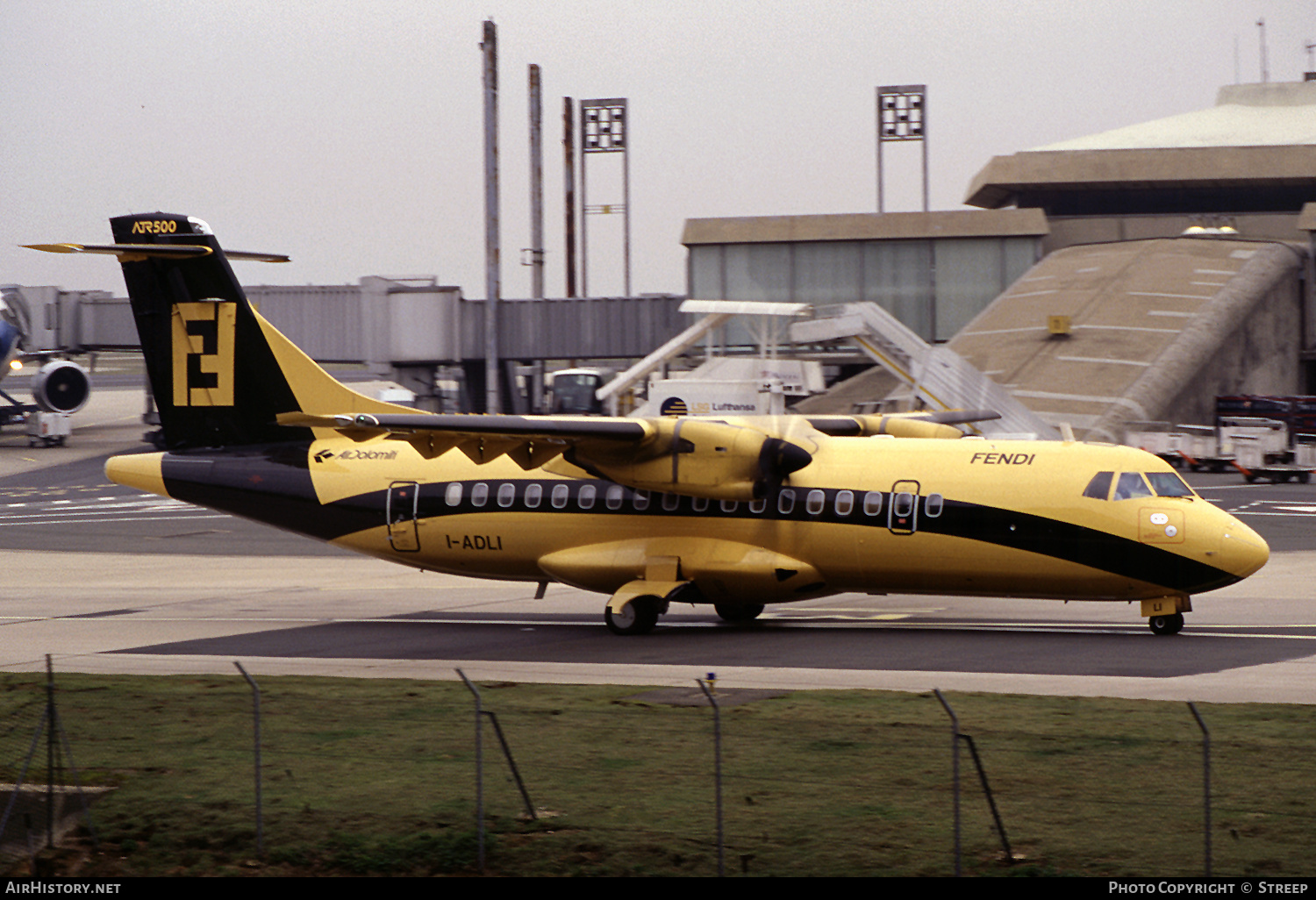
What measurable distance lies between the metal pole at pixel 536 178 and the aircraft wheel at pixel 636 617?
59.5 m

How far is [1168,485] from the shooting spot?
23156mm

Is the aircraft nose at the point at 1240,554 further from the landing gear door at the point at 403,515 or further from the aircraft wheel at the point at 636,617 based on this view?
the landing gear door at the point at 403,515

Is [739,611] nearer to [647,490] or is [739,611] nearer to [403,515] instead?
[647,490]

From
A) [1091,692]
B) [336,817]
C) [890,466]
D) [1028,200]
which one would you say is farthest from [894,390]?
[336,817]

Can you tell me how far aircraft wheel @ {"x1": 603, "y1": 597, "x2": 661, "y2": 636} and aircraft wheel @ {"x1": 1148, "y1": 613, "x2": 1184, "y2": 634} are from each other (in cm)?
866

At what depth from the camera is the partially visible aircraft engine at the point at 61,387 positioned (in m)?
74.3

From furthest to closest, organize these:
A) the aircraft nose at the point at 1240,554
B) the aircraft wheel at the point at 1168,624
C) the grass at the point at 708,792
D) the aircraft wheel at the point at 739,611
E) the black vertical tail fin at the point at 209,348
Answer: the black vertical tail fin at the point at 209,348 → the aircraft wheel at the point at 739,611 → the aircraft wheel at the point at 1168,624 → the aircraft nose at the point at 1240,554 → the grass at the point at 708,792

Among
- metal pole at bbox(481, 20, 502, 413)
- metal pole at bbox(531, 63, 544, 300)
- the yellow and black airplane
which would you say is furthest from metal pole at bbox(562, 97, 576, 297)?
the yellow and black airplane

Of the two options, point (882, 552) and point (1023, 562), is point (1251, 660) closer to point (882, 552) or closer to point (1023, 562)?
point (1023, 562)

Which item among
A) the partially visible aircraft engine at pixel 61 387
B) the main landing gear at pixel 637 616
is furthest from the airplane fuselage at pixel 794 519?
the partially visible aircraft engine at pixel 61 387

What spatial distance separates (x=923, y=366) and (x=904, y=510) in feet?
129

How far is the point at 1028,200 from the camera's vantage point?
90.6 metres

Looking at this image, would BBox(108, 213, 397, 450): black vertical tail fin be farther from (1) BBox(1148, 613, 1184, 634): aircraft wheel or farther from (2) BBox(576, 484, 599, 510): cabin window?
(1) BBox(1148, 613, 1184, 634): aircraft wheel

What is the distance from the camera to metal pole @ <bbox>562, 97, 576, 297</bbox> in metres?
89.8
